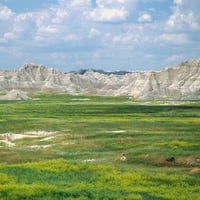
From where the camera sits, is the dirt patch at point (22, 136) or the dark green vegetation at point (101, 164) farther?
the dirt patch at point (22, 136)

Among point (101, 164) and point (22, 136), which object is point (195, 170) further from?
point (22, 136)

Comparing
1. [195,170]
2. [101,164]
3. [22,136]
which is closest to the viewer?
[195,170]

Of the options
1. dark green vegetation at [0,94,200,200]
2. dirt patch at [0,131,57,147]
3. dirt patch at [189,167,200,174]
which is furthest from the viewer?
dirt patch at [0,131,57,147]

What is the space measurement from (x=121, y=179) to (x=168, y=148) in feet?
53.3

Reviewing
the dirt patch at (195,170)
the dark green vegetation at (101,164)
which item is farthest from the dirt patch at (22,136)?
the dirt patch at (195,170)

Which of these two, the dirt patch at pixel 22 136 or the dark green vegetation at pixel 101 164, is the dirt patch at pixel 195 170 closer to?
the dark green vegetation at pixel 101 164

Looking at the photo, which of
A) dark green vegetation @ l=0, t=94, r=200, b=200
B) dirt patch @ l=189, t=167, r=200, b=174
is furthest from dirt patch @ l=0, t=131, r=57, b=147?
dirt patch @ l=189, t=167, r=200, b=174

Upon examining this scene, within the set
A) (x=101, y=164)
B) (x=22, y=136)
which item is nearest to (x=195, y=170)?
(x=101, y=164)

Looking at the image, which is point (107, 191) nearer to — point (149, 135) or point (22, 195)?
point (22, 195)

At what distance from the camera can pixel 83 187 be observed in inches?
1260

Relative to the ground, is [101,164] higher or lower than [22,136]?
higher

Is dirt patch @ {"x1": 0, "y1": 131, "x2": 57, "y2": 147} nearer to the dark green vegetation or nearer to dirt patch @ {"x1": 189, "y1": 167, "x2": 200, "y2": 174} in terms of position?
the dark green vegetation

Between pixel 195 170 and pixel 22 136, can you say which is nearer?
pixel 195 170

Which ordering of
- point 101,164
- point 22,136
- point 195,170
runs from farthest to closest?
point 22,136 → point 101,164 → point 195,170
